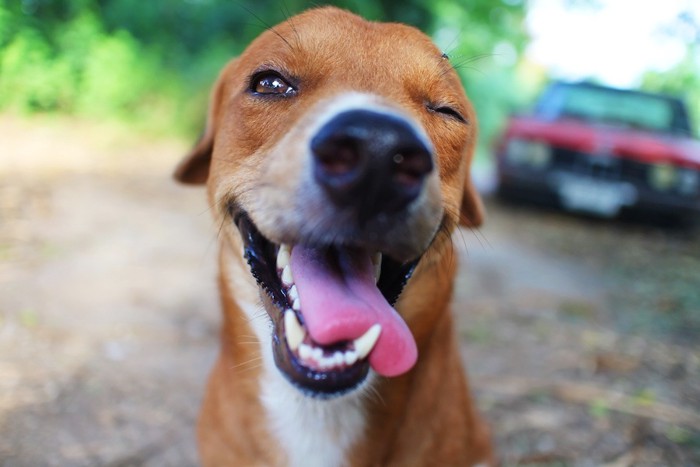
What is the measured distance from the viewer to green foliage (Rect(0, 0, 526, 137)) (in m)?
7.62

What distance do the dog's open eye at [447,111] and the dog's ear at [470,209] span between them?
0.58 metres

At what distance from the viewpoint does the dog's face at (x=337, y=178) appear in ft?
4.63

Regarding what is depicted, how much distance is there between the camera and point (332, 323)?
1.64m

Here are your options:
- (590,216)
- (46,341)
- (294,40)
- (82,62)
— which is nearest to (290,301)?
(294,40)

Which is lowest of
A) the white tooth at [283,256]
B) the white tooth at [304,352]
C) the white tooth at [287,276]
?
the white tooth at [304,352]

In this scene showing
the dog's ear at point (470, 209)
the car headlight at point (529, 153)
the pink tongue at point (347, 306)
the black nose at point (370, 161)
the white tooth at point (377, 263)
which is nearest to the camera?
the black nose at point (370, 161)

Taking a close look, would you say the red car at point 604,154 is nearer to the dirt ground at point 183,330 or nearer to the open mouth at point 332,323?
the dirt ground at point 183,330

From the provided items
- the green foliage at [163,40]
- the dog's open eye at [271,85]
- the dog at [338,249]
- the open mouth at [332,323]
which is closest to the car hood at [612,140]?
the green foliage at [163,40]

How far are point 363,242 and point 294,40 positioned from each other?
3.11ft

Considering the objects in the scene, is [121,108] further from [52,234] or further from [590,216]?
[590,216]

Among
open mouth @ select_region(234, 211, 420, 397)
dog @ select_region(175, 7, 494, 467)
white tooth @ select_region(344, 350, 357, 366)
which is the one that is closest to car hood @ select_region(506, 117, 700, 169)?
dog @ select_region(175, 7, 494, 467)

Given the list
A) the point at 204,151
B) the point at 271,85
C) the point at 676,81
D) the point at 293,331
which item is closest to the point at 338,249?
the point at 293,331

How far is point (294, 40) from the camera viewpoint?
2074mm

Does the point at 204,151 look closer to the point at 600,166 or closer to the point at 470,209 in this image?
the point at 470,209
